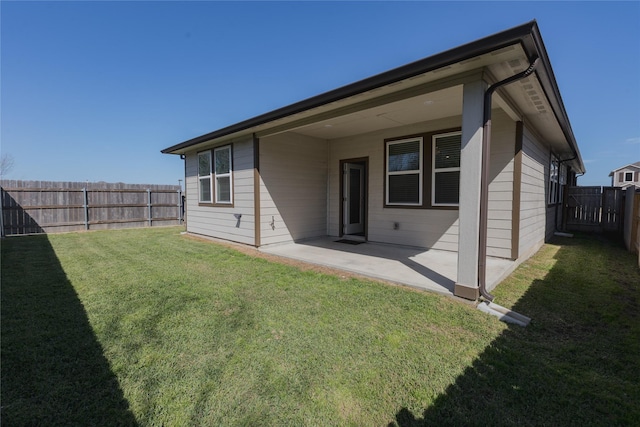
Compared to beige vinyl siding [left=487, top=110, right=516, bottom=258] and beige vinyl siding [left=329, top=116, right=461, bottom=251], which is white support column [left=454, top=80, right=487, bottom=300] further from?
beige vinyl siding [left=329, top=116, right=461, bottom=251]

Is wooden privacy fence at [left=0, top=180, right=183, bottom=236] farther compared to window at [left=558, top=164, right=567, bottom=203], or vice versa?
window at [left=558, top=164, right=567, bottom=203]

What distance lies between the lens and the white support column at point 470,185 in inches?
125

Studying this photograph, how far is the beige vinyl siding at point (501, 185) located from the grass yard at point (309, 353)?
982 millimetres

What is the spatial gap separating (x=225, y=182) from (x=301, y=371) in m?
6.48

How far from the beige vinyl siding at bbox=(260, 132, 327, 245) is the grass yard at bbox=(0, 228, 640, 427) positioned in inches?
109

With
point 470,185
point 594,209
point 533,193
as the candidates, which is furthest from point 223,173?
point 594,209

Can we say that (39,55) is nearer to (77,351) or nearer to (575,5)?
(77,351)

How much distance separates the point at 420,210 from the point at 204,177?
625 cm

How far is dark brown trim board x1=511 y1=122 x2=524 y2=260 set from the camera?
4844 millimetres

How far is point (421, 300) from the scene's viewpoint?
3328 millimetres

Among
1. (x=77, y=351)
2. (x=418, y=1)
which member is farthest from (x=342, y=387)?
(x=418, y=1)

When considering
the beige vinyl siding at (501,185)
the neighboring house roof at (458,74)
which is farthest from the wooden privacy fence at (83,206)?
the beige vinyl siding at (501,185)

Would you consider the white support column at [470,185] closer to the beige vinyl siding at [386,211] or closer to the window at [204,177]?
the beige vinyl siding at [386,211]

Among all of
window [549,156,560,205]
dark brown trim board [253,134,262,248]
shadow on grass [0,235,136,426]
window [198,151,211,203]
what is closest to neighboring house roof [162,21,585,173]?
dark brown trim board [253,134,262,248]
